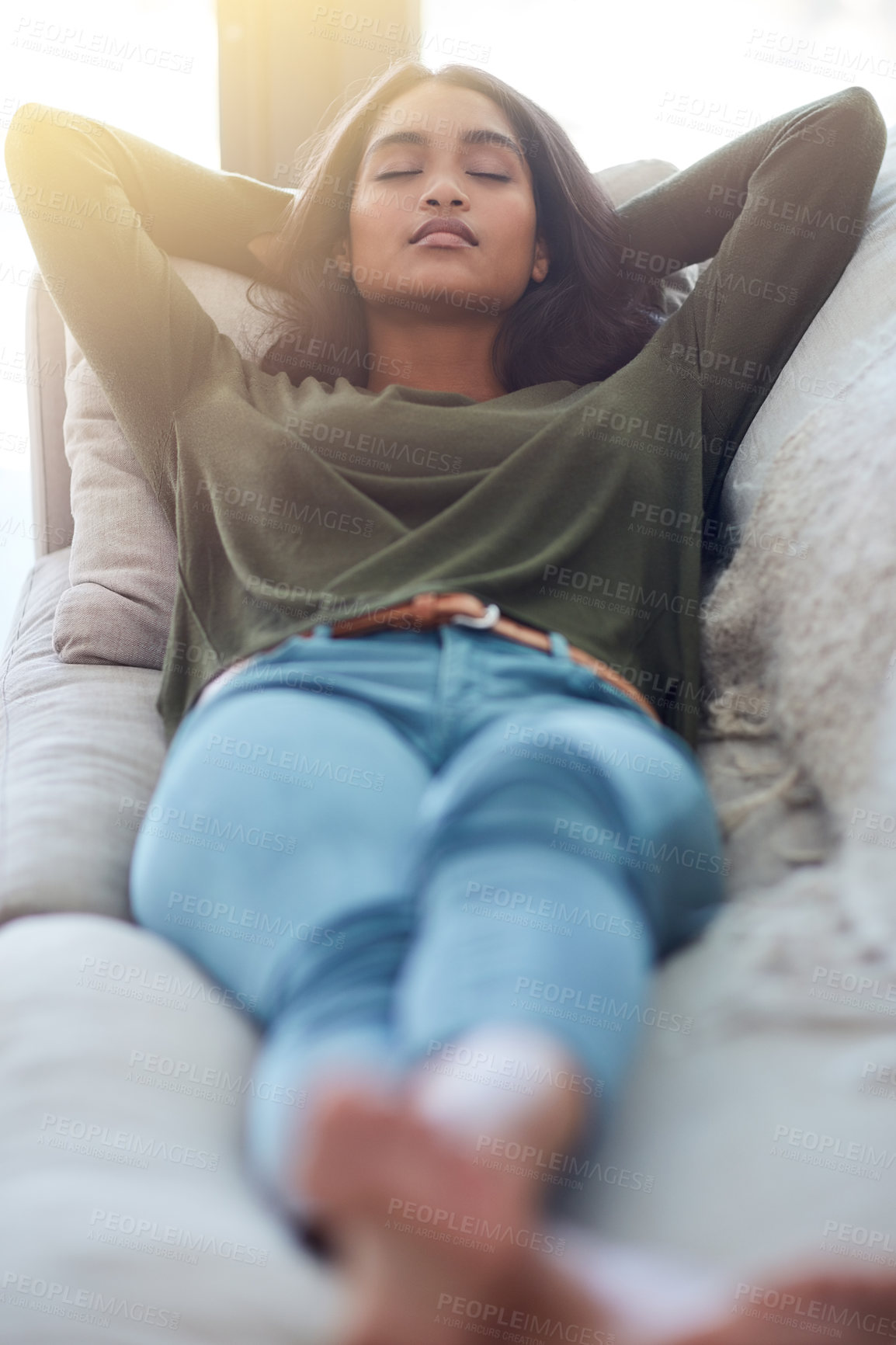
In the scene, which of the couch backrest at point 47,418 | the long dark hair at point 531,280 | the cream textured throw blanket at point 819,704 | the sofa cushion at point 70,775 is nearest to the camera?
the cream textured throw blanket at point 819,704

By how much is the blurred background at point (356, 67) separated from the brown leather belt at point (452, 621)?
0.87 m

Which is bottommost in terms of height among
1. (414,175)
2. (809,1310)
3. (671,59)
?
(809,1310)

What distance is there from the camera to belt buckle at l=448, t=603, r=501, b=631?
2.69ft

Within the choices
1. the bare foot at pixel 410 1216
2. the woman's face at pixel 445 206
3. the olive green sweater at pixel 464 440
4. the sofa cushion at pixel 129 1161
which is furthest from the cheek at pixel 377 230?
the bare foot at pixel 410 1216

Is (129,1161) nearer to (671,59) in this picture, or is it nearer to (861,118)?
(861,118)

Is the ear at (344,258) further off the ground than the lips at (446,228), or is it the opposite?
the lips at (446,228)

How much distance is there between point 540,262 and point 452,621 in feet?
2.25

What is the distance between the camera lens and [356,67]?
1.88 metres

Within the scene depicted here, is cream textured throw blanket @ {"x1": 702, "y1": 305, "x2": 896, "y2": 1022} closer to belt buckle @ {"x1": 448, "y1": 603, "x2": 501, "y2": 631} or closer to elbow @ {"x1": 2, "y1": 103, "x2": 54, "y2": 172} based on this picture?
belt buckle @ {"x1": 448, "y1": 603, "x2": 501, "y2": 631}

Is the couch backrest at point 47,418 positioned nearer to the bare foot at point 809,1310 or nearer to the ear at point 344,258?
the ear at point 344,258

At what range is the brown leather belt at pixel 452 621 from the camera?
32.7 inches

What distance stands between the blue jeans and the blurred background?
0.97m

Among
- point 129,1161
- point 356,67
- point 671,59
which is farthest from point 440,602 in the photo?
point 356,67

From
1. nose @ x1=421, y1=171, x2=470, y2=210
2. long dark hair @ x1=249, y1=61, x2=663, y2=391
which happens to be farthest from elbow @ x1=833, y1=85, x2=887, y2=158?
nose @ x1=421, y1=171, x2=470, y2=210
